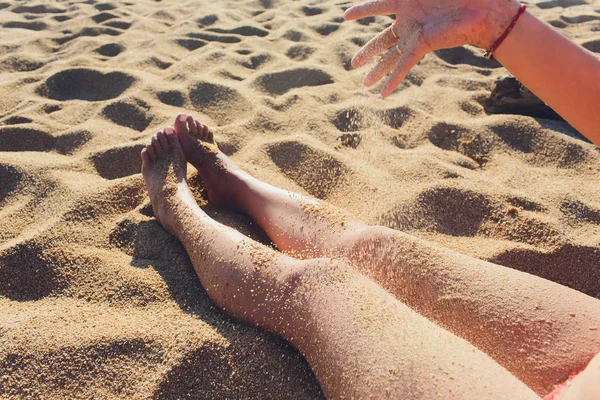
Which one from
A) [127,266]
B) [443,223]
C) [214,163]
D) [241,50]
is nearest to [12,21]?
[241,50]

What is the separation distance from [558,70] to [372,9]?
22.9 inches

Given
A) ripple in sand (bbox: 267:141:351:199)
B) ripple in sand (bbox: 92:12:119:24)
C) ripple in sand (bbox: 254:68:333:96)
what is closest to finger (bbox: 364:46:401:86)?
ripple in sand (bbox: 267:141:351:199)

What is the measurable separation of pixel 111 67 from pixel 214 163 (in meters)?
1.53

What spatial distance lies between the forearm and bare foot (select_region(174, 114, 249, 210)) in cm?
106

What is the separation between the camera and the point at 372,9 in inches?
57.6

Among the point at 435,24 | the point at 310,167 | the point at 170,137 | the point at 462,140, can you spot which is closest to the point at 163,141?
the point at 170,137

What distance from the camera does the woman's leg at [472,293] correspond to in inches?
39.2

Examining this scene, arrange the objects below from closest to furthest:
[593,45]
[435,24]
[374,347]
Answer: [374,347], [435,24], [593,45]

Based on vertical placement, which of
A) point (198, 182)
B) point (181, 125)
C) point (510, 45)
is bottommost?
point (198, 182)

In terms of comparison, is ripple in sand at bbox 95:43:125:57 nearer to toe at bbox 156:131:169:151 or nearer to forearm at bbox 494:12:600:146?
toe at bbox 156:131:169:151

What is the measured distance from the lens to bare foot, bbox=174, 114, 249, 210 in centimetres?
185

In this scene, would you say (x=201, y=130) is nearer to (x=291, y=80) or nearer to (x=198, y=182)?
(x=198, y=182)

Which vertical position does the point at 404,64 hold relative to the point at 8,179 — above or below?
above

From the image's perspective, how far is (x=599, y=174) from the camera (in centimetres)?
206
